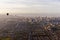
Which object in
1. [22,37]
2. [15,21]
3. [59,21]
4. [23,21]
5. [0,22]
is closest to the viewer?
[0,22]

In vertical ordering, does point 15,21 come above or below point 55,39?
above

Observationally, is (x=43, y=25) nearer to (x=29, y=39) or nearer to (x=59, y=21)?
(x=59, y=21)

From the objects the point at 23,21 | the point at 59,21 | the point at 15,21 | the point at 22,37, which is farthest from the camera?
the point at 59,21

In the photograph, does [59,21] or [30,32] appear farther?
[59,21]

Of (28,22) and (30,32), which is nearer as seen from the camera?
(30,32)

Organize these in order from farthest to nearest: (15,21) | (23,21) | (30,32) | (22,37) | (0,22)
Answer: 1. (23,21)
2. (15,21)
3. (30,32)
4. (22,37)
5. (0,22)

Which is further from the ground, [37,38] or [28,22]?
[28,22]

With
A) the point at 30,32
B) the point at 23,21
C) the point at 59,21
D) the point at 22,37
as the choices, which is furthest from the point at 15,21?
the point at 59,21

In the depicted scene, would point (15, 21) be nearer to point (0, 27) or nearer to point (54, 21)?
point (0, 27)

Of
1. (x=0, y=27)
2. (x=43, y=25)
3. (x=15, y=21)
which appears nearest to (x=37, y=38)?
(x=0, y=27)
